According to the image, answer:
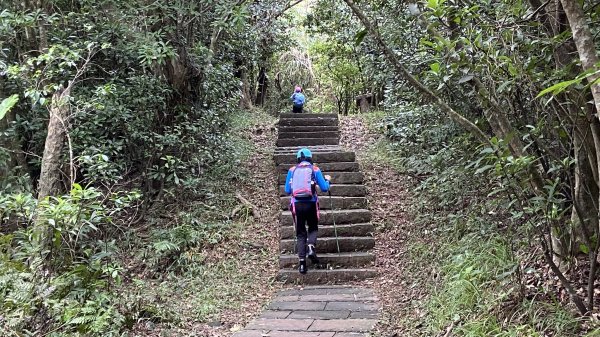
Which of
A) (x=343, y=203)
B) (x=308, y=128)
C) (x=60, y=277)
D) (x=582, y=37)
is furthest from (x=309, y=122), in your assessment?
(x=582, y=37)

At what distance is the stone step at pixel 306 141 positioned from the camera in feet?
39.0

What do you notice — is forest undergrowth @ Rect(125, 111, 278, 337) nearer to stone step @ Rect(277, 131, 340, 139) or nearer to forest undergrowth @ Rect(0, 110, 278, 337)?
forest undergrowth @ Rect(0, 110, 278, 337)

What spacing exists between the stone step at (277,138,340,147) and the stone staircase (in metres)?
0.99

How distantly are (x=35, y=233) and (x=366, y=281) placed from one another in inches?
162

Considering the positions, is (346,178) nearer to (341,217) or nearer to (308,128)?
(341,217)

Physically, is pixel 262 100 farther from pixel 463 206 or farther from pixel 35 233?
pixel 35 233

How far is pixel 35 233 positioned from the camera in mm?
4445

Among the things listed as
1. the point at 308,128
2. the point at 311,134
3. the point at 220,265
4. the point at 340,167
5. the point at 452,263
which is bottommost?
the point at 220,265

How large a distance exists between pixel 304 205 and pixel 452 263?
2.25 m

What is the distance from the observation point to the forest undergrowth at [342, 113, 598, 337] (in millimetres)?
3762

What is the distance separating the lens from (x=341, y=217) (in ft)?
25.4

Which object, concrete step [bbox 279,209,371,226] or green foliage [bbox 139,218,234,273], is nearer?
green foliage [bbox 139,218,234,273]

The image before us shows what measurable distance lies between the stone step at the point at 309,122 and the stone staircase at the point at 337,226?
7.26ft

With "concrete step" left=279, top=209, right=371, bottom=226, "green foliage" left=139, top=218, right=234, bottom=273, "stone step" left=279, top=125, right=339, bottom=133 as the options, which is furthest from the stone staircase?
"stone step" left=279, top=125, right=339, bottom=133
